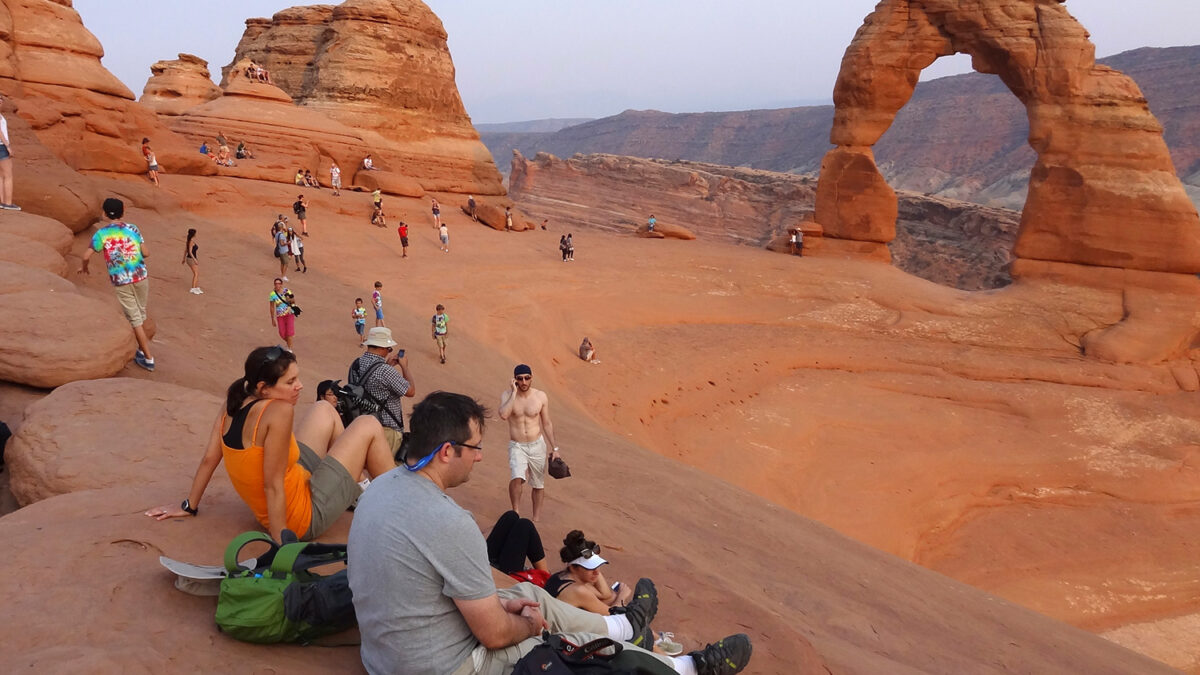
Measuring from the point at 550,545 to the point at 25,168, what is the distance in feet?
38.4

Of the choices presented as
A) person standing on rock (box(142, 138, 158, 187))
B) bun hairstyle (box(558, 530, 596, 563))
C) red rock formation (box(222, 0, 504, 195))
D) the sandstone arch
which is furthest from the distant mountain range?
bun hairstyle (box(558, 530, 596, 563))

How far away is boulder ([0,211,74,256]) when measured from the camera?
9.14 m

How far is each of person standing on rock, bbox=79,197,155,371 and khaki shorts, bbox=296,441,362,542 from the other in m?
4.50

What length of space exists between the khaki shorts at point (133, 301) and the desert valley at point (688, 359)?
0.27 m

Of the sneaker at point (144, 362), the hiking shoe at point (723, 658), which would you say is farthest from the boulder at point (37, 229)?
the hiking shoe at point (723, 658)

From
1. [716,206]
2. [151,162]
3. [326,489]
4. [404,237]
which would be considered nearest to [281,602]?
[326,489]

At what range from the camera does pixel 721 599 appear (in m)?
4.74

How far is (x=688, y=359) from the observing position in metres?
17.0

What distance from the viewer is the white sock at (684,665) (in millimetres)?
3385

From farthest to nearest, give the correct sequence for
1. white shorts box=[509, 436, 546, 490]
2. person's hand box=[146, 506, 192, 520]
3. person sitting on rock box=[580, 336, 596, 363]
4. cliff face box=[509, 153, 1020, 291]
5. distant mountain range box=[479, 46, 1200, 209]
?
distant mountain range box=[479, 46, 1200, 209]
cliff face box=[509, 153, 1020, 291]
person sitting on rock box=[580, 336, 596, 363]
white shorts box=[509, 436, 546, 490]
person's hand box=[146, 506, 192, 520]

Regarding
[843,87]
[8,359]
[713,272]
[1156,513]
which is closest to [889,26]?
[843,87]

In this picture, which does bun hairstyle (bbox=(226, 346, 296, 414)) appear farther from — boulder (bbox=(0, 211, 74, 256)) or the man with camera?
boulder (bbox=(0, 211, 74, 256))

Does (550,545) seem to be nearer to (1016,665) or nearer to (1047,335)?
(1016,665)

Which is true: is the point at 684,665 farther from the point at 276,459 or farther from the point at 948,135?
the point at 948,135
